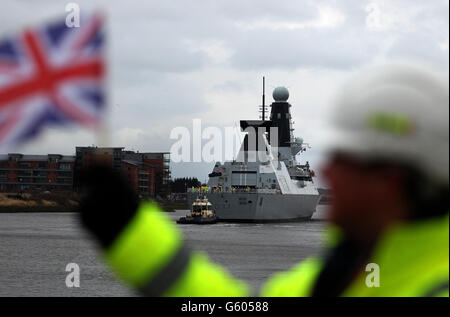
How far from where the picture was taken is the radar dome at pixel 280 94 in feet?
316

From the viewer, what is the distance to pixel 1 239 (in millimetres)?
53469

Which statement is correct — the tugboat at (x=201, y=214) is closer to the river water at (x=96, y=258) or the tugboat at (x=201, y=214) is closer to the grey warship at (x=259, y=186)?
the grey warship at (x=259, y=186)

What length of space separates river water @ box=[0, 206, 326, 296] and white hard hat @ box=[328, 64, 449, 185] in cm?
1722

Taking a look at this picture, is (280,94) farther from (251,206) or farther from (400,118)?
(400,118)

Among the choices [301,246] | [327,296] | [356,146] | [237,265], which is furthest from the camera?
[301,246]

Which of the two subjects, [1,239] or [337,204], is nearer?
[337,204]

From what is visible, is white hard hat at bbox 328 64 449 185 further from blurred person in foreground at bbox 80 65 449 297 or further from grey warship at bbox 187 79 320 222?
grey warship at bbox 187 79 320 222

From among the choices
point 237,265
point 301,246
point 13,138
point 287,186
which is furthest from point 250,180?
point 13,138

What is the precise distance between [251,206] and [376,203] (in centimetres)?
6911

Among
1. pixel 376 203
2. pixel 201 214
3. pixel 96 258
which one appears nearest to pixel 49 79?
pixel 376 203

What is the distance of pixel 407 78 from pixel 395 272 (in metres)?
0.31

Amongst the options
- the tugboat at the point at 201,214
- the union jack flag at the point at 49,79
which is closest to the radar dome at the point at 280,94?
the tugboat at the point at 201,214
